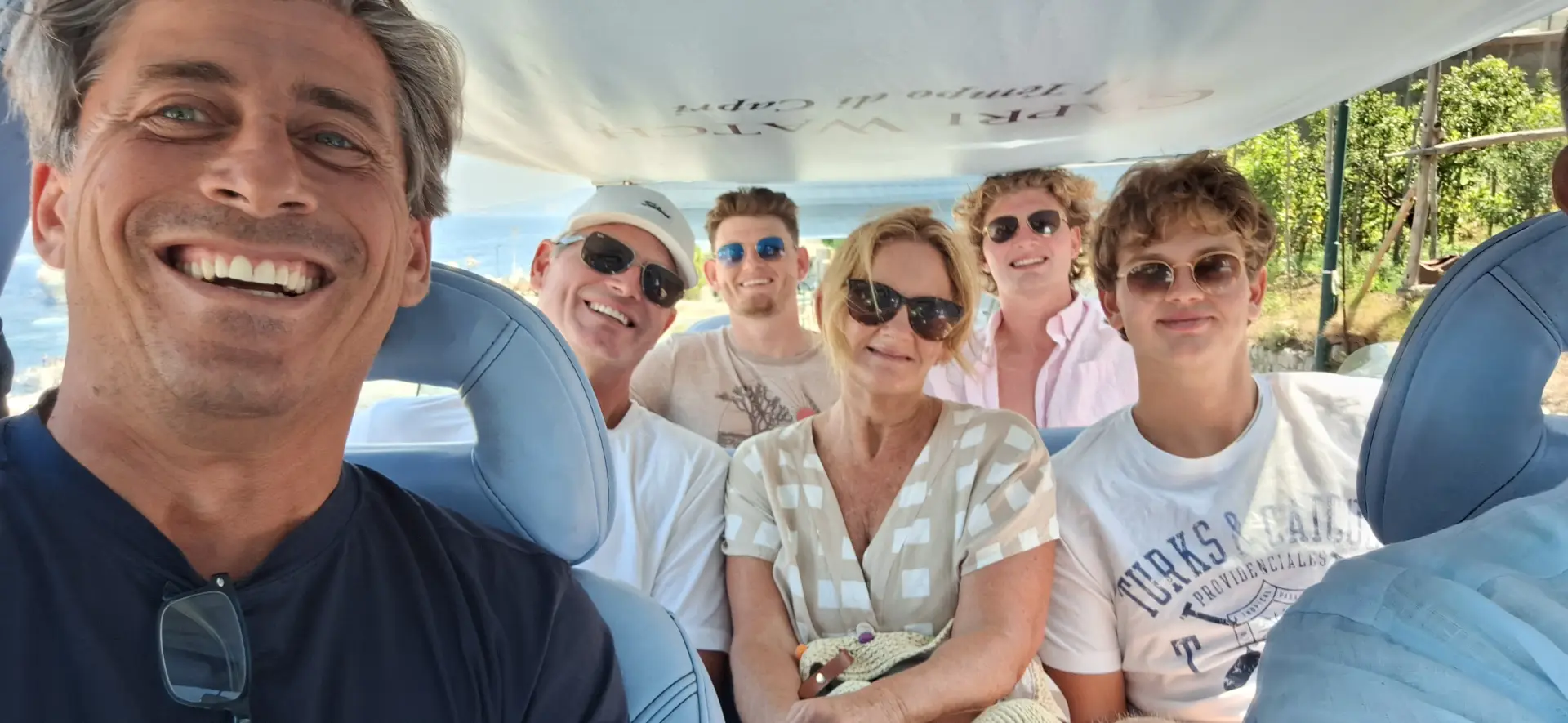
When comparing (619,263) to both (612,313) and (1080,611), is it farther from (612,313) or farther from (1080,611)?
(1080,611)

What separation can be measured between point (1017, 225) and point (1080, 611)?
1.64 metres

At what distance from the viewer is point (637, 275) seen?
2254 mm

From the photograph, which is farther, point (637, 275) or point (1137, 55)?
point (637, 275)

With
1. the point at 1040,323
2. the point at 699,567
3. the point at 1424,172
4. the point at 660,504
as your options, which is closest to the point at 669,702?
the point at 699,567

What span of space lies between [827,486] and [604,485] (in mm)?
759

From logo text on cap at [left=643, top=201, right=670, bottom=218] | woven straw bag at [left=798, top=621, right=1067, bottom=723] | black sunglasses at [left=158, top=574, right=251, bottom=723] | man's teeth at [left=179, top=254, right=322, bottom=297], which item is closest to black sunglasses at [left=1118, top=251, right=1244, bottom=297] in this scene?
woven straw bag at [left=798, top=621, right=1067, bottom=723]

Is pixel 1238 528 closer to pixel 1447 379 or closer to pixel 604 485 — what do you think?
pixel 1447 379

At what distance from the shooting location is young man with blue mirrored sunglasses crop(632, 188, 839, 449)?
9.24 ft

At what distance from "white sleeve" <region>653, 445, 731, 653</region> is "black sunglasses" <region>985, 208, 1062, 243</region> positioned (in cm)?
153

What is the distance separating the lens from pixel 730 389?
9.33 feet

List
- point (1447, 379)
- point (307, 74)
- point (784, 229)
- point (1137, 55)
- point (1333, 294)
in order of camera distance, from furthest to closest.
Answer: point (1333, 294)
point (784, 229)
point (1137, 55)
point (1447, 379)
point (307, 74)

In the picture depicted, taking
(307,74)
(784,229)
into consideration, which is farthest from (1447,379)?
(784,229)

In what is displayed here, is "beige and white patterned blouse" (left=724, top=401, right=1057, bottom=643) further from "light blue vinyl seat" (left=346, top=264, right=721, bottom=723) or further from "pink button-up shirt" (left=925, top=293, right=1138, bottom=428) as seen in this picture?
"pink button-up shirt" (left=925, top=293, right=1138, bottom=428)

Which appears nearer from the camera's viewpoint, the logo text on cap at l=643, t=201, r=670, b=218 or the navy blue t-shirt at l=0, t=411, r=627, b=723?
the navy blue t-shirt at l=0, t=411, r=627, b=723
